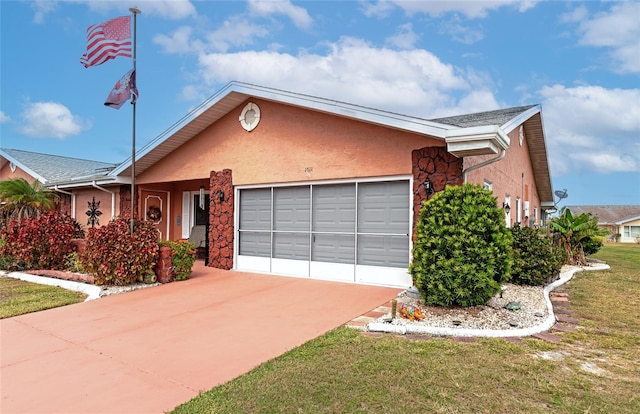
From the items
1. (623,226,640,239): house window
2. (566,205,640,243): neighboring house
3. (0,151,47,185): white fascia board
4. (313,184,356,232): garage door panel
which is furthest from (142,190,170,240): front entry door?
(623,226,640,239): house window

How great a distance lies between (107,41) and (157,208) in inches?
245

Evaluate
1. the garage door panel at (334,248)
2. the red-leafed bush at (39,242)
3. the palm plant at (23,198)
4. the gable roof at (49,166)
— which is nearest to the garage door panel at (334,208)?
the garage door panel at (334,248)

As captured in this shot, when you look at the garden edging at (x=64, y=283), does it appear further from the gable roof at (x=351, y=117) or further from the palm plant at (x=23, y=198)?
the palm plant at (x=23, y=198)

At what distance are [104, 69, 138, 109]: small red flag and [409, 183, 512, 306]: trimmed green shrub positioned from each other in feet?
24.5

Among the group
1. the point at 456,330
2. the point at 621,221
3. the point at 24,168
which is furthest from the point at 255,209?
the point at 621,221

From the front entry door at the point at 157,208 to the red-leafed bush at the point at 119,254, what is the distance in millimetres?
4770

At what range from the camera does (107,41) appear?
28.0ft

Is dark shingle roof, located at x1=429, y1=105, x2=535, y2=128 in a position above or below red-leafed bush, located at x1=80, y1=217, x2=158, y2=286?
above

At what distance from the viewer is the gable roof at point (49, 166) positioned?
16.0 metres

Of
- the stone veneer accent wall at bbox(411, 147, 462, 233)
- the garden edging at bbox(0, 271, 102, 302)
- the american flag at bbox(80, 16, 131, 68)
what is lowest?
the garden edging at bbox(0, 271, 102, 302)

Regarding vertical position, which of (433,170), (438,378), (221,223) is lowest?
(438,378)

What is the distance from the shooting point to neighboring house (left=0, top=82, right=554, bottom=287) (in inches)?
288

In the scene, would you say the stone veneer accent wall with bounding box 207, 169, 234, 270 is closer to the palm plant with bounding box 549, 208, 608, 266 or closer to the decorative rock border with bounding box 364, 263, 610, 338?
the decorative rock border with bounding box 364, 263, 610, 338

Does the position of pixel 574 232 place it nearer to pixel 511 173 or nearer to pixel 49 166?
pixel 511 173
